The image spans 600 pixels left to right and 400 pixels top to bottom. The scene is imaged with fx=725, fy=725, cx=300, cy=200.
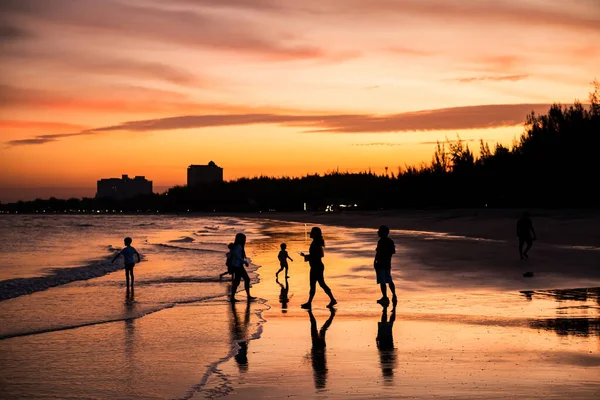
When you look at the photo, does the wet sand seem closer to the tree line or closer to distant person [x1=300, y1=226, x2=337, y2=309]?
distant person [x1=300, y1=226, x2=337, y2=309]

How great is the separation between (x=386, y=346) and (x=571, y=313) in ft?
Answer: 16.5

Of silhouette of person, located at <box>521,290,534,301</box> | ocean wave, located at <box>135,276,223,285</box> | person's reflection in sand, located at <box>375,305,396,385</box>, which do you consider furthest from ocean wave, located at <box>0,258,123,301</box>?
silhouette of person, located at <box>521,290,534,301</box>

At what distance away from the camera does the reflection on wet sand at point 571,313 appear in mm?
12508

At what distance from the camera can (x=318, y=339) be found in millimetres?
12344

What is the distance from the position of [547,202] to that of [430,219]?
12573 millimetres

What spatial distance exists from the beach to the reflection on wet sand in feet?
0.11

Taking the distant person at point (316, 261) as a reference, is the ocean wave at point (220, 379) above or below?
below

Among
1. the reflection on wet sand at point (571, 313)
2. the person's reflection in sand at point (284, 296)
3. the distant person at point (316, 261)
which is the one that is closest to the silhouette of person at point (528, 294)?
the reflection on wet sand at point (571, 313)

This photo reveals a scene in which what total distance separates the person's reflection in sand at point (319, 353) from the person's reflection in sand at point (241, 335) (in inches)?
40.1

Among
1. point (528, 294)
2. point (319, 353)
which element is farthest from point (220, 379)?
point (528, 294)

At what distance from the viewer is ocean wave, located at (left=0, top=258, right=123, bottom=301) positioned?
23941mm

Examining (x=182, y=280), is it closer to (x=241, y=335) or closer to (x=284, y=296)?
(x=284, y=296)

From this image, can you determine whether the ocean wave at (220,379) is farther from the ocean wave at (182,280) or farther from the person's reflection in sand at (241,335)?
the ocean wave at (182,280)

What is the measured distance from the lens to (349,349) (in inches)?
445
